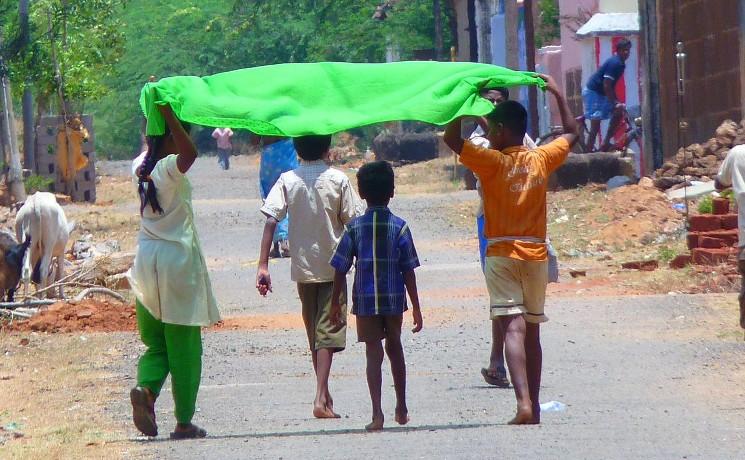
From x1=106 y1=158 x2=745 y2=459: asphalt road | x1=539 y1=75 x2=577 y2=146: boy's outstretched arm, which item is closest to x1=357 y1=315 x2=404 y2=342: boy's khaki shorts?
x1=106 y1=158 x2=745 y2=459: asphalt road

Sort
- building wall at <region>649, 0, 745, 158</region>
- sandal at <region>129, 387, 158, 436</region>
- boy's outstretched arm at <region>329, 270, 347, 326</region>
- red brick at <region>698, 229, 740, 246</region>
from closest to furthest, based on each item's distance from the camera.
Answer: sandal at <region>129, 387, 158, 436</region> < boy's outstretched arm at <region>329, 270, 347, 326</region> < red brick at <region>698, 229, 740, 246</region> < building wall at <region>649, 0, 745, 158</region>

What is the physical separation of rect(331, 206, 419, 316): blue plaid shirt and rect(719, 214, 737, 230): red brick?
24.5 feet

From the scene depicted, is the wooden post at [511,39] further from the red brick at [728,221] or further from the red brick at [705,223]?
the red brick at [728,221]

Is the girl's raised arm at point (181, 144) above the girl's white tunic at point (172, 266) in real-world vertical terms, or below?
above

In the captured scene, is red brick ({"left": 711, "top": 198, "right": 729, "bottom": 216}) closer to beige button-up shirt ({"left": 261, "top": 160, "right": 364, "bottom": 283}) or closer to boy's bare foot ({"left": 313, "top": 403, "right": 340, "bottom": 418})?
beige button-up shirt ({"left": 261, "top": 160, "right": 364, "bottom": 283})

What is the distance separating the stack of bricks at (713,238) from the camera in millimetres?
14367

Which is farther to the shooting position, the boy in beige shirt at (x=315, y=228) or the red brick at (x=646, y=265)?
the red brick at (x=646, y=265)

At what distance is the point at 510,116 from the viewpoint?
7656 millimetres

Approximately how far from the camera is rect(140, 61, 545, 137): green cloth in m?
7.54

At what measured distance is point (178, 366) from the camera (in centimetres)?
762

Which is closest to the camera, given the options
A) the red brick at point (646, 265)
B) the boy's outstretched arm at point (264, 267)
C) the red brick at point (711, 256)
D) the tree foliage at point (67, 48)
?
the boy's outstretched arm at point (264, 267)

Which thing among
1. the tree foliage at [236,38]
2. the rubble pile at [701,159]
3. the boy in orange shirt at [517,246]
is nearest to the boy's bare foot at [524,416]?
the boy in orange shirt at [517,246]

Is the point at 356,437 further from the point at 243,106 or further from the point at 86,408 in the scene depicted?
the point at 86,408

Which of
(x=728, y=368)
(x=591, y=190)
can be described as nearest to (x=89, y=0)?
(x=591, y=190)
